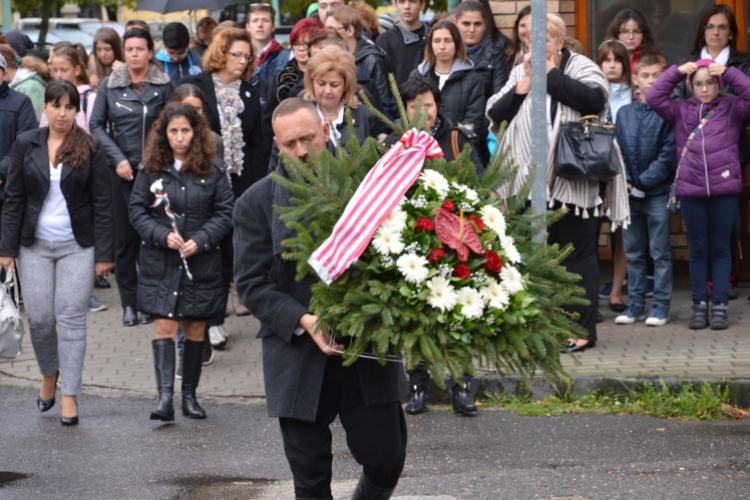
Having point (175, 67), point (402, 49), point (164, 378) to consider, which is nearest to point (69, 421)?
point (164, 378)

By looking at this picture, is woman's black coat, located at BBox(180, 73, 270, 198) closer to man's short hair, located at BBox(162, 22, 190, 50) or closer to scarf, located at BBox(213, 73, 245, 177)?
scarf, located at BBox(213, 73, 245, 177)

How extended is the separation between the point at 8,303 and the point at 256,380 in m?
1.85

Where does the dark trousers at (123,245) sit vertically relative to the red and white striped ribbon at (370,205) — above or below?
below

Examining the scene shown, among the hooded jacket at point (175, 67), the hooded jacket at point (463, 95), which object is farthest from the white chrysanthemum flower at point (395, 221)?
the hooded jacket at point (175, 67)

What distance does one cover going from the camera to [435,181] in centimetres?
405

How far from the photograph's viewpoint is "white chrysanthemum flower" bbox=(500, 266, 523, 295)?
3.90 metres

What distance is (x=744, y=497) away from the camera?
519 cm

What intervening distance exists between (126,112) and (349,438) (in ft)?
18.2

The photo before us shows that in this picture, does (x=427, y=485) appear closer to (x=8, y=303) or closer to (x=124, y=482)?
(x=124, y=482)

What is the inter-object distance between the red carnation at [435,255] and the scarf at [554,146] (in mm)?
3992

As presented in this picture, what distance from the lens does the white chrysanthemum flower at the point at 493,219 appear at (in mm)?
4012

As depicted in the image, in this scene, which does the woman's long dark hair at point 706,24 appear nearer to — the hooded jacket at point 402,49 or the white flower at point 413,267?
the hooded jacket at point 402,49

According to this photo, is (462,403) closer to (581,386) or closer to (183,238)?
(581,386)

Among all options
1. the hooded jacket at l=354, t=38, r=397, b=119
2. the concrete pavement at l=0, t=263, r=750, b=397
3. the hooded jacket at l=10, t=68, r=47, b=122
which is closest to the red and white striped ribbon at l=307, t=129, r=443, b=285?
the concrete pavement at l=0, t=263, r=750, b=397
